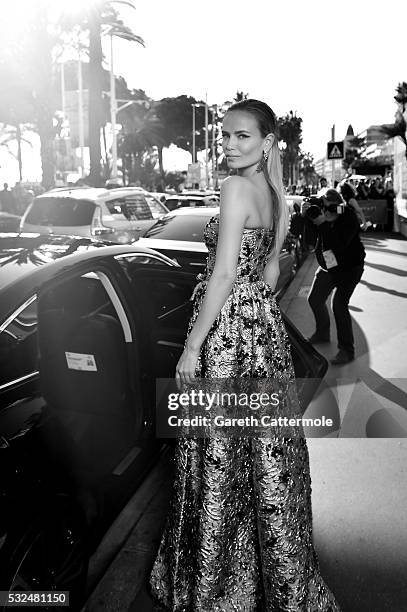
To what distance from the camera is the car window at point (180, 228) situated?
8.29m

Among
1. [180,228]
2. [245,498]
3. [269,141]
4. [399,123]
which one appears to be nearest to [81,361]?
[245,498]

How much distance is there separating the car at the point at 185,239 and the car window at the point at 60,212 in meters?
1.39

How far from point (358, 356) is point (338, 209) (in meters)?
1.50

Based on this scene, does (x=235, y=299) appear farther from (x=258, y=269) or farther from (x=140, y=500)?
(x=140, y=500)

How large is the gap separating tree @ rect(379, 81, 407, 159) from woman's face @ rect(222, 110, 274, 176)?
4790 centimetres

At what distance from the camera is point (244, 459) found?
2422 millimetres

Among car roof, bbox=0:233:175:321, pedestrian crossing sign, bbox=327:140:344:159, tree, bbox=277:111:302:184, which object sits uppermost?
tree, bbox=277:111:302:184

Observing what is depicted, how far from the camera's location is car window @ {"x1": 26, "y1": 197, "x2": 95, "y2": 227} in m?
9.60

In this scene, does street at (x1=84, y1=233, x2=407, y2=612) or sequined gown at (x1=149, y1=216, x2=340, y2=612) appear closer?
sequined gown at (x1=149, y1=216, x2=340, y2=612)

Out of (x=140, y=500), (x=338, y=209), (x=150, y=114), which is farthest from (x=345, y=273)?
(x=150, y=114)

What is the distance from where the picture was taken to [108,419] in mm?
Answer: 2840

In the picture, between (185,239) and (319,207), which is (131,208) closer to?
(185,239)

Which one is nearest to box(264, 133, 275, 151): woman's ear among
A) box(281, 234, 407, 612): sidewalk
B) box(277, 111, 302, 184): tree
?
box(281, 234, 407, 612): sidewalk

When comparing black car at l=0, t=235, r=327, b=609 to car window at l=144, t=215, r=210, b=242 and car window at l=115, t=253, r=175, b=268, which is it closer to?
car window at l=115, t=253, r=175, b=268
